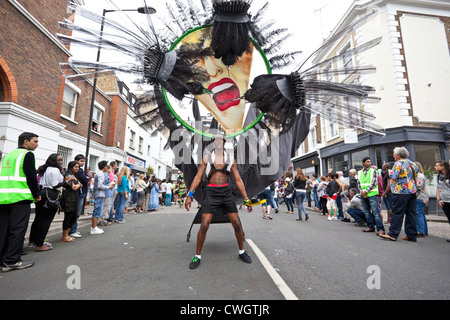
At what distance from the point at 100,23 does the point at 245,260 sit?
3.61 meters

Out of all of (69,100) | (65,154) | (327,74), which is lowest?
(327,74)

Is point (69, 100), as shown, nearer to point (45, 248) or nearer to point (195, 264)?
point (45, 248)

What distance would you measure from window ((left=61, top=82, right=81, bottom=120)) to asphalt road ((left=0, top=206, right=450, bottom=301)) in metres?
10.3

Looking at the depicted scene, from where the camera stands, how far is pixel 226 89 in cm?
316

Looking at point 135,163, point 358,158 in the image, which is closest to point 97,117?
point 135,163

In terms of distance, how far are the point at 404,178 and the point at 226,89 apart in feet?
15.2

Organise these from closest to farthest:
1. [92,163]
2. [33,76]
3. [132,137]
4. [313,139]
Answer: [33,76] → [92,163] → [313,139] → [132,137]

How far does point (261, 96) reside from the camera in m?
2.96

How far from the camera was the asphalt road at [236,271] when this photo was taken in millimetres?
2426

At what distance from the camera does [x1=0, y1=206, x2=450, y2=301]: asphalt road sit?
243 cm

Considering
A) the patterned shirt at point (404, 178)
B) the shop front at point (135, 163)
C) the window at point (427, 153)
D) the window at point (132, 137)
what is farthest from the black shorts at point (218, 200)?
the window at point (132, 137)

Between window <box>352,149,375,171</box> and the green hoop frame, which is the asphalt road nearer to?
the green hoop frame
